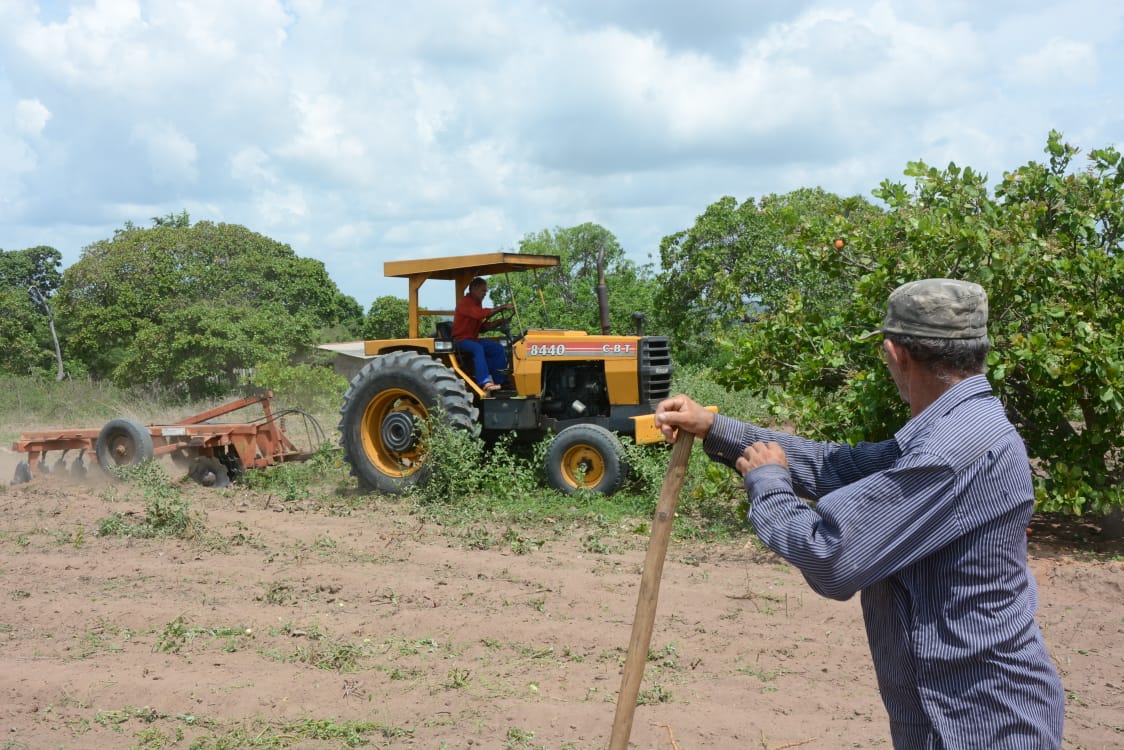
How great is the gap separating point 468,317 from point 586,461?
74.4 inches

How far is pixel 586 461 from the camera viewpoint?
934cm

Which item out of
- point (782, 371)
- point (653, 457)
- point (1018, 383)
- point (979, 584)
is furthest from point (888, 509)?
point (653, 457)

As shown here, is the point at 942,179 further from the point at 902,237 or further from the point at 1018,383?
the point at 1018,383

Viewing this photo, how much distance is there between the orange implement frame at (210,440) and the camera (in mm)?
10562

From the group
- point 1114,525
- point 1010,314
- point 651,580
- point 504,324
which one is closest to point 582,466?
point 504,324

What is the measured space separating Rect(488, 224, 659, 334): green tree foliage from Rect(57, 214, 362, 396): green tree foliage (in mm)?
5957

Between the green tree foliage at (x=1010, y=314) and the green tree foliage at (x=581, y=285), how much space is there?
1246 cm

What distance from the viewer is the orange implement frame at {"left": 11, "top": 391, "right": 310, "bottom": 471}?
34.7ft

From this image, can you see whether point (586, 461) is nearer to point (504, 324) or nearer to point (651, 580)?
point (504, 324)

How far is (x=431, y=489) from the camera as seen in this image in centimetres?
935

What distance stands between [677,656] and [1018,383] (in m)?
3.55

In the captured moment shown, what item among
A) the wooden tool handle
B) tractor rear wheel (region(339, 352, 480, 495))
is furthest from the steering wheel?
the wooden tool handle

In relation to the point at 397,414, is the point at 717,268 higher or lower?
higher

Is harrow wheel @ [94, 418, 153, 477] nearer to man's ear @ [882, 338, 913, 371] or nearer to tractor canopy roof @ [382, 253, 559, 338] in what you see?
tractor canopy roof @ [382, 253, 559, 338]
